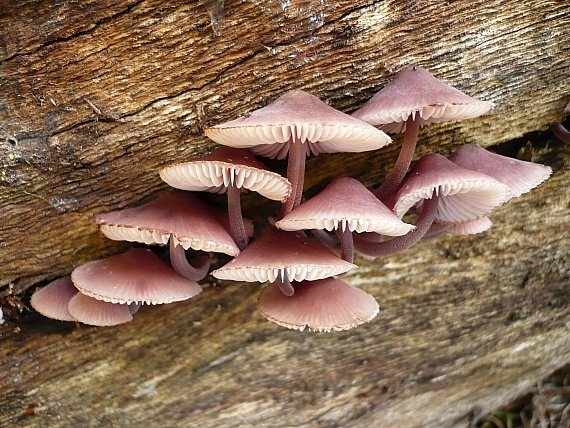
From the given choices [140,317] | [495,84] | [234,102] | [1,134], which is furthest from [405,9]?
[140,317]

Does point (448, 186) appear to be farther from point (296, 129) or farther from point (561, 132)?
point (561, 132)

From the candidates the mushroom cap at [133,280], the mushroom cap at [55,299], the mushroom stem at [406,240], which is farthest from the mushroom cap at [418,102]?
the mushroom cap at [55,299]

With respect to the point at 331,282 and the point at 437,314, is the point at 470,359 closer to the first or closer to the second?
the point at 437,314

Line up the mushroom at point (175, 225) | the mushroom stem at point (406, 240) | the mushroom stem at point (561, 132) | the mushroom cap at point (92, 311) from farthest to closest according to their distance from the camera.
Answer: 1. the mushroom stem at point (561, 132)
2. the mushroom cap at point (92, 311)
3. the mushroom stem at point (406, 240)
4. the mushroom at point (175, 225)

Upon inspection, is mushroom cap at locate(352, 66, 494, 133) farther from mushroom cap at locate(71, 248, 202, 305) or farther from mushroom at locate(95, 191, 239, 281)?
mushroom cap at locate(71, 248, 202, 305)

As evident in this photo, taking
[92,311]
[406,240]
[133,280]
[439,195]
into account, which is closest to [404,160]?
[439,195]

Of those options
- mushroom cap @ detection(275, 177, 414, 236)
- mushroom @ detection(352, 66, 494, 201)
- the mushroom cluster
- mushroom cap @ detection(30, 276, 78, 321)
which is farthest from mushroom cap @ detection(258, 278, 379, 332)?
mushroom cap @ detection(30, 276, 78, 321)

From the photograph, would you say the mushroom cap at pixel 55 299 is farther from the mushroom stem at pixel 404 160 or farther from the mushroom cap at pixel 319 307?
the mushroom stem at pixel 404 160
